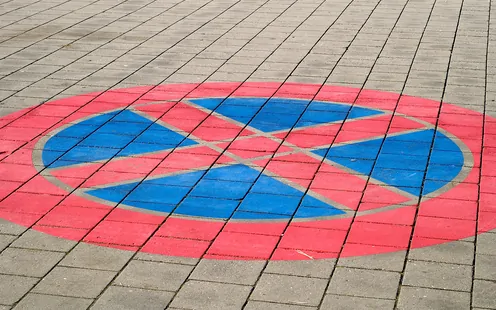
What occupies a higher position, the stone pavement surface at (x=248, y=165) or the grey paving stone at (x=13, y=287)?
the grey paving stone at (x=13, y=287)

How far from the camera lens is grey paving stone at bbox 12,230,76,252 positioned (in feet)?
20.9

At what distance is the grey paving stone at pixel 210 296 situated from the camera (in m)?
5.54

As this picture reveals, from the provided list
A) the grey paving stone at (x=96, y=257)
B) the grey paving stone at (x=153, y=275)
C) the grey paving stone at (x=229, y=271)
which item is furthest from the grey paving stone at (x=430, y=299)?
the grey paving stone at (x=96, y=257)

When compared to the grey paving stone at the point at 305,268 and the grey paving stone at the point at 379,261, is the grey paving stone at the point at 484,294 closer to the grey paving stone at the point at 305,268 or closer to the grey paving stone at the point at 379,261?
the grey paving stone at the point at 379,261

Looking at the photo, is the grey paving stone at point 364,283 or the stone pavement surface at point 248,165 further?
the stone pavement surface at point 248,165

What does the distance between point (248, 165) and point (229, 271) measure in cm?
202

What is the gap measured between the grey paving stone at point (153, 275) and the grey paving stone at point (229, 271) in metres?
0.09

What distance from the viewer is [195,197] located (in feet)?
23.7

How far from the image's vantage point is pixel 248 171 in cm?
776

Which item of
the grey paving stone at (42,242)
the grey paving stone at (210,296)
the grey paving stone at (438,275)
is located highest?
the grey paving stone at (42,242)

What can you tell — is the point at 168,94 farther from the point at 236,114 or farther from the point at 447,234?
the point at 447,234

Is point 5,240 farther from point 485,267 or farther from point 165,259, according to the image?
point 485,267

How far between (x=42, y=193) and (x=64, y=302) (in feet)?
6.18

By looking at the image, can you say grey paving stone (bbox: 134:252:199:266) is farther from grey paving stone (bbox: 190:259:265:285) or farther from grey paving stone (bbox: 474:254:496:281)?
grey paving stone (bbox: 474:254:496:281)
